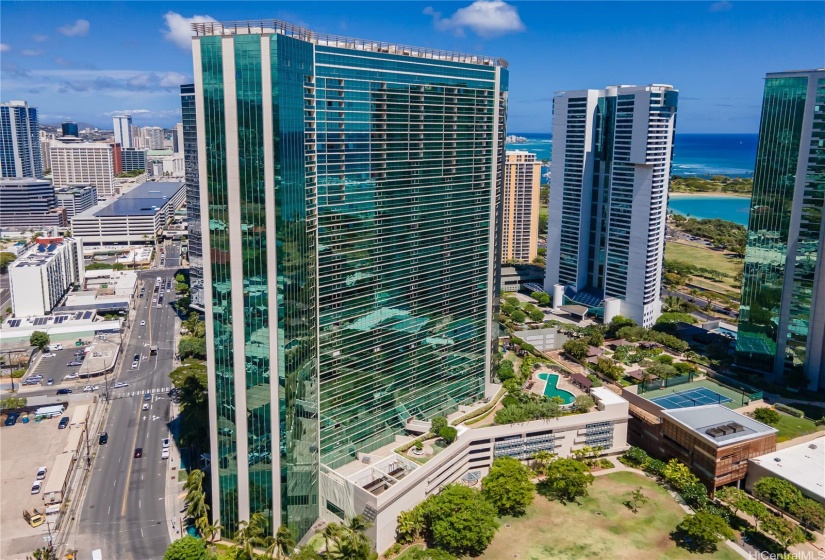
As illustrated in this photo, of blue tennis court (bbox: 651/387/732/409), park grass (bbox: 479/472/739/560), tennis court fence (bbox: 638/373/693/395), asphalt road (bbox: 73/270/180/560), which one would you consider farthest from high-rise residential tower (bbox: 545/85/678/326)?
asphalt road (bbox: 73/270/180/560)

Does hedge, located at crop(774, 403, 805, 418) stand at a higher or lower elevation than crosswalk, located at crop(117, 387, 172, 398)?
higher

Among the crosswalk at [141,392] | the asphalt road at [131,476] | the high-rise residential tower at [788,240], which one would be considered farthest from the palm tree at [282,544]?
the high-rise residential tower at [788,240]

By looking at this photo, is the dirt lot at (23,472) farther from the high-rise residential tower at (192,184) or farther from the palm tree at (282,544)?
the high-rise residential tower at (192,184)

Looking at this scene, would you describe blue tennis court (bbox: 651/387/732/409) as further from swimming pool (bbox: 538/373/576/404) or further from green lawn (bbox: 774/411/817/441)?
swimming pool (bbox: 538/373/576/404)

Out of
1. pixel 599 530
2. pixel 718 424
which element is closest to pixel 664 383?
pixel 718 424

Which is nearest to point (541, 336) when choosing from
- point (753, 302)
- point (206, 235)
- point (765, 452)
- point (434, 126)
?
point (753, 302)
